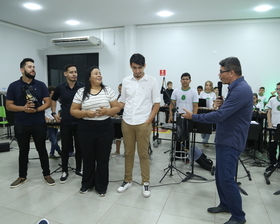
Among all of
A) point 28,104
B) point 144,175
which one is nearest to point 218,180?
point 144,175

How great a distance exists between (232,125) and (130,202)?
1.49 metres

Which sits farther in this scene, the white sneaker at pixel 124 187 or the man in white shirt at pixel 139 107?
the white sneaker at pixel 124 187

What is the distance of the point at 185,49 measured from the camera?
775 centimetres

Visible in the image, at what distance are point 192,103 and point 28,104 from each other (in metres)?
2.72

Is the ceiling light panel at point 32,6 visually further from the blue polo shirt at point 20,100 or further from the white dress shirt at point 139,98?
the white dress shirt at point 139,98

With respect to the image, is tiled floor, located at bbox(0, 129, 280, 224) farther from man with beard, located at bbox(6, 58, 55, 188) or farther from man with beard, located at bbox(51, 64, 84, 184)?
man with beard, located at bbox(51, 64, 84, 184)

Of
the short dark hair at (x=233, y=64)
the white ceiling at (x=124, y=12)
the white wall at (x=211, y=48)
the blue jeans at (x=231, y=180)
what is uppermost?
the white ceiling at (x=124, y=12)

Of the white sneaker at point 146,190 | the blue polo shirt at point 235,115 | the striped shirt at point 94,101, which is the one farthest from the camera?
the white sneaker at point 146,190

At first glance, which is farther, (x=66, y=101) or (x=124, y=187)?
(x=66, y=101)

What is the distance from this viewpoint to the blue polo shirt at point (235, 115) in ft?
6.23

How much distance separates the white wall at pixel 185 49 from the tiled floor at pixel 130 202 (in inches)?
196

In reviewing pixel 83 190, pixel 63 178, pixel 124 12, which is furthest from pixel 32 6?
pixel 83 190

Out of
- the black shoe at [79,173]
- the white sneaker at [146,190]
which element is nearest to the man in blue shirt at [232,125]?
the white sneaker at [146,190]

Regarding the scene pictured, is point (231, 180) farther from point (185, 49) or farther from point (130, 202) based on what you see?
point (185, 49)
